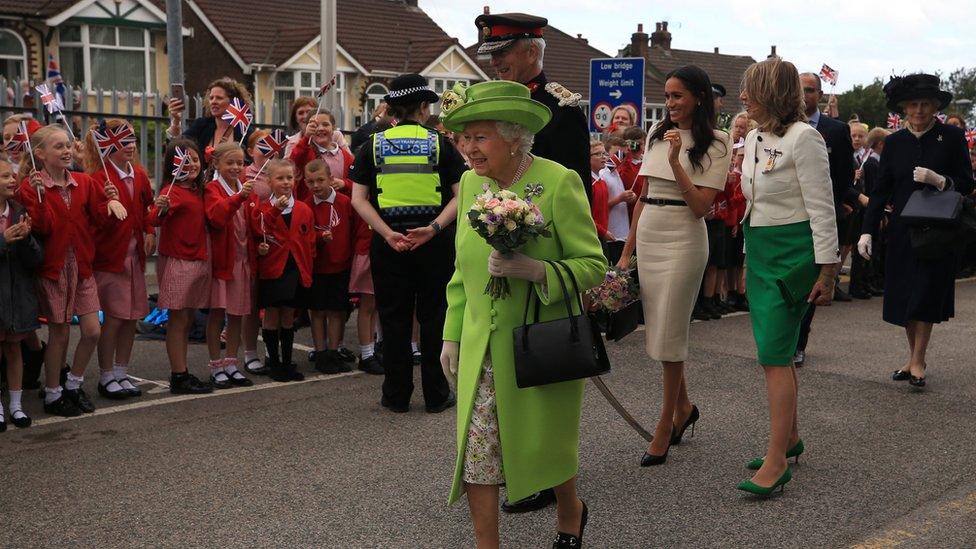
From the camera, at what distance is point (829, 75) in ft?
47.8

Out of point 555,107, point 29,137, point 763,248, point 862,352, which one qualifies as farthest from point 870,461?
point 29,137

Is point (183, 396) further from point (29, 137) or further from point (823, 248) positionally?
point (823, 248)

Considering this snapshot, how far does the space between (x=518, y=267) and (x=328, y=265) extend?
188 inches

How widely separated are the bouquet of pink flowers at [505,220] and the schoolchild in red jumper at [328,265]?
4716 mm

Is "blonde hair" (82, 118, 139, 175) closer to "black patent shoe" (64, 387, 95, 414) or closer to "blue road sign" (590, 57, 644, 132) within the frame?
"black patent shoe" (64, 387, 95, 414)

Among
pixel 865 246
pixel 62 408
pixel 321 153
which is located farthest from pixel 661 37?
pixel 62 408

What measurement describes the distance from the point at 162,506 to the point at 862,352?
6596 millimetres

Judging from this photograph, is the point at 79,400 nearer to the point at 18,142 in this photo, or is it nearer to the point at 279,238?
the point at 18,142

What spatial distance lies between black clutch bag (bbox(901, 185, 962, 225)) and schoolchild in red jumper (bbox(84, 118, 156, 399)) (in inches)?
217

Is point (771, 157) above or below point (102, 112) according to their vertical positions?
below

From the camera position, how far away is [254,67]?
38.4 m

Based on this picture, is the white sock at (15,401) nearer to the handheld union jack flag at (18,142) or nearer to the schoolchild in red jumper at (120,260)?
the schoolchild in red jumper at (120,260)

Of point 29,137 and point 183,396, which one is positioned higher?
point 29,137

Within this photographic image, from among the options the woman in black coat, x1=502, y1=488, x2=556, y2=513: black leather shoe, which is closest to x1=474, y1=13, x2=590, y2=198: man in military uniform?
x1=502, y1=488, x2=556, y2=513: black leather shoe
